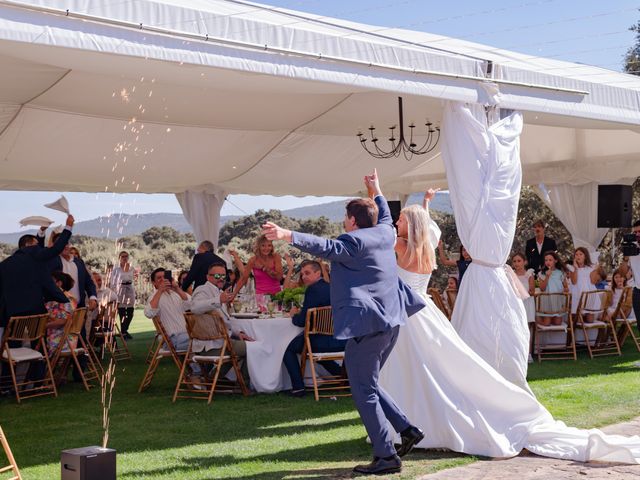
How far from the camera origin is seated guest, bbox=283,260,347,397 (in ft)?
25.6

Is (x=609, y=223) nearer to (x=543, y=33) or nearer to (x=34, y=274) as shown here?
(x=543, y=33)

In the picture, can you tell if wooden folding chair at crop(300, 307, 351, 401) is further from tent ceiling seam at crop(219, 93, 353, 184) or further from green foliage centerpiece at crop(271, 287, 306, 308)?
tent ceiling seam at crop(219, 93, 353, 184)

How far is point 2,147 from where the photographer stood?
31.0ft

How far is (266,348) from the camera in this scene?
795cm

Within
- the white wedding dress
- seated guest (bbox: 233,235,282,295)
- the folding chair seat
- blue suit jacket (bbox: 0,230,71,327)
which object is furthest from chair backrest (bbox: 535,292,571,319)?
Answer: blue suit jacket (bbox: 0,230,71,327)

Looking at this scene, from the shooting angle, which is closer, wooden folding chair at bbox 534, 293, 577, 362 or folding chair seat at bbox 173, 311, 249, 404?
folding chair seat at bbox 173, 311, 249, 404

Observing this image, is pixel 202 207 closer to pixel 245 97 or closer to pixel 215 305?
pixel 245 97

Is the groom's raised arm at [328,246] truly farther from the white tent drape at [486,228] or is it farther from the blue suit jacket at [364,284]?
the white tent drape at [486,228]

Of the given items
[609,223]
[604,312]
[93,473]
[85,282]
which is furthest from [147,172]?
[93,473]

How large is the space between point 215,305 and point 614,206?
7514mm

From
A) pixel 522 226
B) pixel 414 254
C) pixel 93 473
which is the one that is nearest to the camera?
pixel 93 473

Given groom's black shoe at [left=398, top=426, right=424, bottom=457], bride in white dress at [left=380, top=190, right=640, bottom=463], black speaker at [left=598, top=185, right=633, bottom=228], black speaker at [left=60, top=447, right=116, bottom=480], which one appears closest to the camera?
black speaker at [left=60, top=447, right=116, bottom=480]

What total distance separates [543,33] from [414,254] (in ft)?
7.84

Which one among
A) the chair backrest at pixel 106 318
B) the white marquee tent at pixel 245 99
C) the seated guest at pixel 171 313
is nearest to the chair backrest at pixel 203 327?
the seated guest at pixel 171 313
